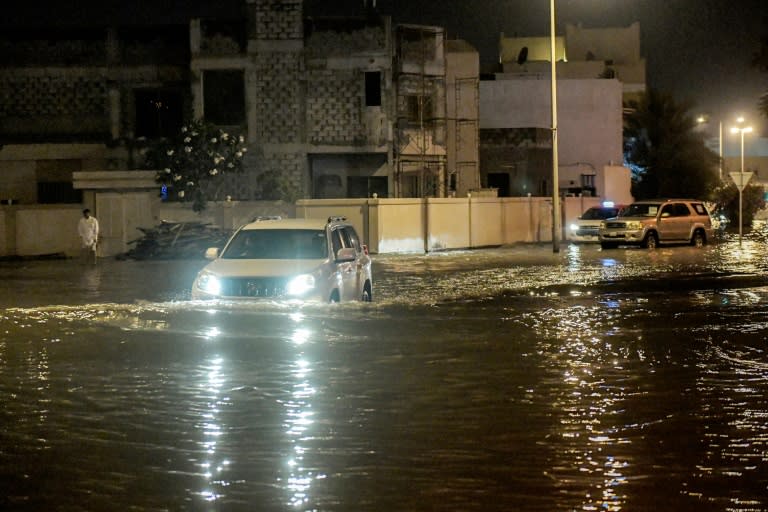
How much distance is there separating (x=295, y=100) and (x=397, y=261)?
13.9 metres

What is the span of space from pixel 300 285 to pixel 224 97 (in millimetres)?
32761

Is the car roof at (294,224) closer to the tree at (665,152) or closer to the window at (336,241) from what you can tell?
the window at (336,241)

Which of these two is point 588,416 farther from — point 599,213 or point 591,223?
point 599,213

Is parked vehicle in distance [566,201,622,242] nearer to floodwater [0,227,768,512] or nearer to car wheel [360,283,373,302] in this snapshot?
floodwater [0,227,768,512]

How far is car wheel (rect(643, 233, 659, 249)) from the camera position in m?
42.8

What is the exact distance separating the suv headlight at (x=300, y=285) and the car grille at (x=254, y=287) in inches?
3.1

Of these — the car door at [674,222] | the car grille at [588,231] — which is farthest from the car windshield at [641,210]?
the car grille at [588,231]

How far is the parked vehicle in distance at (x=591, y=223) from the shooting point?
4872cm

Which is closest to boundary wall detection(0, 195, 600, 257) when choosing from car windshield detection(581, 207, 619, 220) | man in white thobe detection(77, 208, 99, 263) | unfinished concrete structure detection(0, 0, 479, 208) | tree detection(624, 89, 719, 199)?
man in white thobe detection(77, 208, 99, 263)

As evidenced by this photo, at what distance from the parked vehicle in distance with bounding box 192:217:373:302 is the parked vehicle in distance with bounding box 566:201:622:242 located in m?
30.2

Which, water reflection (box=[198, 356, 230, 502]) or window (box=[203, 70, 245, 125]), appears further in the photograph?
window (box=[203, 70, 245, 125])

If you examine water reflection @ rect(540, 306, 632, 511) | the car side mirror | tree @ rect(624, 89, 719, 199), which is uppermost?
tree @ rect(624, 89, 719, 199)

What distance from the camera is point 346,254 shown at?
694 inches

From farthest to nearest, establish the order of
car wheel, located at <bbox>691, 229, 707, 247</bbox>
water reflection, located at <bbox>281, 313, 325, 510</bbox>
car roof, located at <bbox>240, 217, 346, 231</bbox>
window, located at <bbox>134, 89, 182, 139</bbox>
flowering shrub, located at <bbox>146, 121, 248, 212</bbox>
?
1. window, located at <bbox>134, 89, 182, 139</bbox>
2. car wheel, located at <bbox>691, 229, 707, 247</bbox>
3. flowering shrub, located at <bbox>146, 121, 248, 212</bbox>
4. car roof, located at <bbox>240, 217, 346, 231</bbox>
5. water reflection, located at <bbox>281, 313, 325, 510</bbox>
